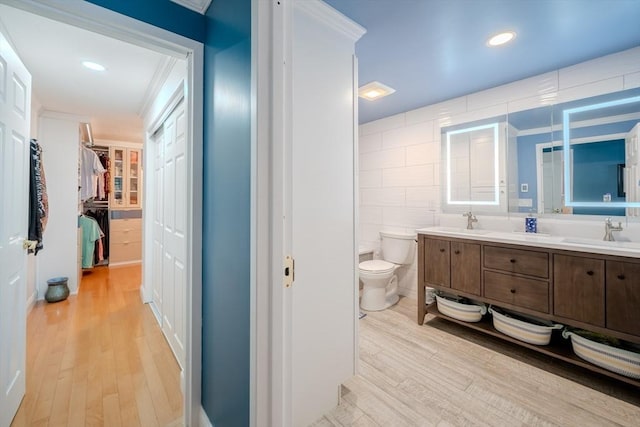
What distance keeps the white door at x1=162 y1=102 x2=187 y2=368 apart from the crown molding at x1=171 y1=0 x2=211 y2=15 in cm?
66

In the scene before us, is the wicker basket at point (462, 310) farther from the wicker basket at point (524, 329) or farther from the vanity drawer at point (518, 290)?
the vanity drawer at point (518, 290)

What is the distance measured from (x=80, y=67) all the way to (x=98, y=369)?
2.42m

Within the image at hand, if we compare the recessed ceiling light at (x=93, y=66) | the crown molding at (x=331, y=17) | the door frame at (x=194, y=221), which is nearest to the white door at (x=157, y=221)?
the recessed ceiling light at (x=93, y=66)

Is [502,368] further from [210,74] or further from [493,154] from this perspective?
[210,74]

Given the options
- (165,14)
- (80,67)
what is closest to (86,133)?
(80,67)

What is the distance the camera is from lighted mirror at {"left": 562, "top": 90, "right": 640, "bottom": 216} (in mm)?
1821

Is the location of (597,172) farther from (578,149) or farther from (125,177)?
(125,177)

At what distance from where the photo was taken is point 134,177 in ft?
16.2

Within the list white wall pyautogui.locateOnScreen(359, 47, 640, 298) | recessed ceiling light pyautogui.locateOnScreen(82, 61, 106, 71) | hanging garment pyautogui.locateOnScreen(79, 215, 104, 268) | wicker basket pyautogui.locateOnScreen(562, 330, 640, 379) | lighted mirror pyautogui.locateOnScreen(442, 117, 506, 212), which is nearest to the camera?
wicker basket pyautogui.locateOnScreen(562, 330, 640, 379)

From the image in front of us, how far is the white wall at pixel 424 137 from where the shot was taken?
1926mm

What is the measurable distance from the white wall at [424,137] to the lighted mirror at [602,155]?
10 cm

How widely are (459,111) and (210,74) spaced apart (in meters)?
2.46

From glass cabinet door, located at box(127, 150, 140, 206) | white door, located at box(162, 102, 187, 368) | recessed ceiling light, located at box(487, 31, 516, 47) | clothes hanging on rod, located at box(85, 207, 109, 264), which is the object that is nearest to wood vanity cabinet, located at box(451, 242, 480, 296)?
recessed ceiling light, located at box(487, 31, 516, 47)

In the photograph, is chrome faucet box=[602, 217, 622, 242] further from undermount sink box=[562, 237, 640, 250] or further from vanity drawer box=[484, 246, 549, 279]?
vanity drawer box=[484, 246, 549, 279]
